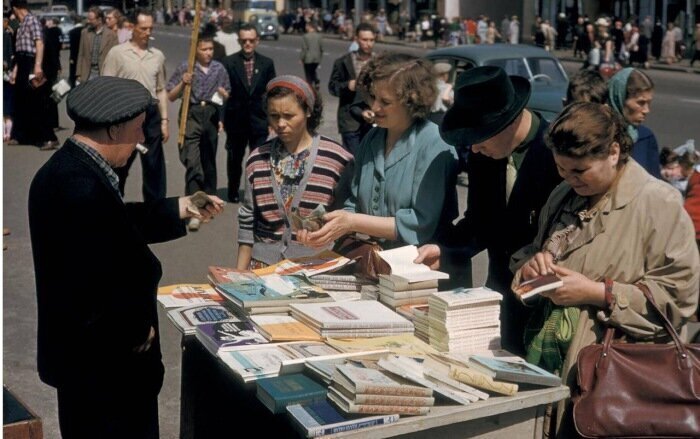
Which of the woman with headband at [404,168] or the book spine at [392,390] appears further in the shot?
the woman with headband at [404,168]

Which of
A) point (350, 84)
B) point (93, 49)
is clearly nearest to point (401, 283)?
point (350, 84)

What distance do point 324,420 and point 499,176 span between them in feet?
5.05

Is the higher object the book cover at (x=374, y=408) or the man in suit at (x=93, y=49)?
the man in suit at (x=93, y=49)

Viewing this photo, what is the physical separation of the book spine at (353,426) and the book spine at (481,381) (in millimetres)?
313

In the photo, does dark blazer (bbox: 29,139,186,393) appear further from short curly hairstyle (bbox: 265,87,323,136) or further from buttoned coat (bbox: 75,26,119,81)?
buttoned coat (bbox: 75,26,119,81)

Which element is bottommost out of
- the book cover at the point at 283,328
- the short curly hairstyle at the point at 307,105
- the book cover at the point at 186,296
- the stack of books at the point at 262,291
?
the book cover at the point at 186,296

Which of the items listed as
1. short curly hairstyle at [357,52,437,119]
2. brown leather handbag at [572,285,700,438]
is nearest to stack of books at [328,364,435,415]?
brown leather handbag at [572,285,700,438]

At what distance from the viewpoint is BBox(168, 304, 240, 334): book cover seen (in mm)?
3719

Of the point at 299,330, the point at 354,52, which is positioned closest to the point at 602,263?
the point at 299,330

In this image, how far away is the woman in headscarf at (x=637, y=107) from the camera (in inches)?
196

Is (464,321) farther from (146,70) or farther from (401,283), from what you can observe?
(146,70)

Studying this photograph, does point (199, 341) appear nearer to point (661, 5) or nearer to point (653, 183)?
point (653, 183)

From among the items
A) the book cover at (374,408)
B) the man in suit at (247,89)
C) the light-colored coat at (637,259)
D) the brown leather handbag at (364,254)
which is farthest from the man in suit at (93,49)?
the book cover at (374,408)

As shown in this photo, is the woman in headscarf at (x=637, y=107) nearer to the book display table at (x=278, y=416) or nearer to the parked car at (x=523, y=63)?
the book display table at (x=278, y=416)
